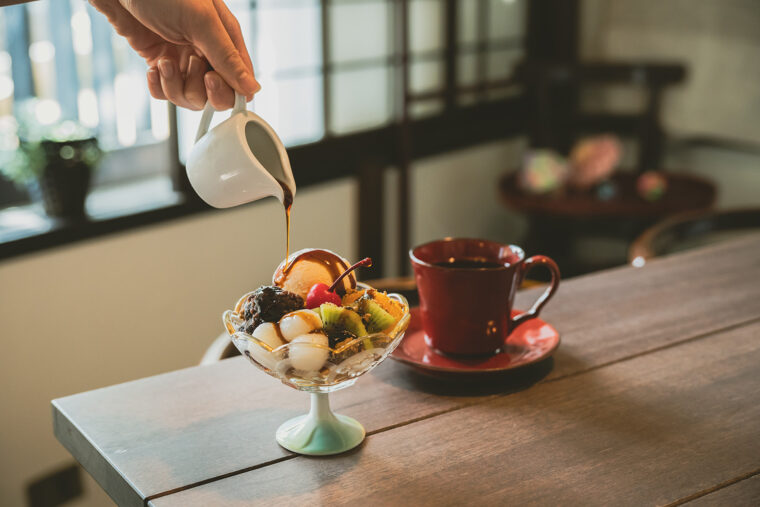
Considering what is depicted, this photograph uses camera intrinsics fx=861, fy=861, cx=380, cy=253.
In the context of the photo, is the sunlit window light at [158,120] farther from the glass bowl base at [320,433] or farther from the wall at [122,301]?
the glass bowl base at [320,433]

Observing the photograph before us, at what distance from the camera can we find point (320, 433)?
871 millimetres

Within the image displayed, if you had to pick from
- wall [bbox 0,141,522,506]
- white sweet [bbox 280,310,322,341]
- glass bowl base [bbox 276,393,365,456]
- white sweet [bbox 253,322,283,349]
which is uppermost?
white sweet [bbox 280,310,322,341]

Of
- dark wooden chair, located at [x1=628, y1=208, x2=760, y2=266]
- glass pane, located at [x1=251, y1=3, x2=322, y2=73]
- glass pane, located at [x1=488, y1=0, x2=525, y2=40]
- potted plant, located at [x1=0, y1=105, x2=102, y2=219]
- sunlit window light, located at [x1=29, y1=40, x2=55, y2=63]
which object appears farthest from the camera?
glass pane, located at [x1=488, y1=0, x2=525, y2=40]

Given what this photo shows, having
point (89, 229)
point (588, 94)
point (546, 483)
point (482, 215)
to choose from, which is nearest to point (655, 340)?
point (546, 483)

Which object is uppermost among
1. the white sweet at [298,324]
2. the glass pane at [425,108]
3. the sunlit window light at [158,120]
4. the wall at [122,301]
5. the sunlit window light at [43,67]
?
the sunlit window light at [43,67]

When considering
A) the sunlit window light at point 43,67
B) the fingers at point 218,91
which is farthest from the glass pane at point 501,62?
the fingers at point 218,91

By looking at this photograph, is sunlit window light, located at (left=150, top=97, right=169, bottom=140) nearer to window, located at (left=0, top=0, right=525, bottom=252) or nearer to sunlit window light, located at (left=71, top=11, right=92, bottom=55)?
window, located at (left=0, top=0, right=525, bottom=252)

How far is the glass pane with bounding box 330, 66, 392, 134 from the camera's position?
2975 mm

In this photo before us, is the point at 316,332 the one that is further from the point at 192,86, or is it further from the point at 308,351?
the point at 192,86

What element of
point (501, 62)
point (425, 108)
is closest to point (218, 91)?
point (425, 108)

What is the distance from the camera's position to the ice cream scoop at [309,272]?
90 cm

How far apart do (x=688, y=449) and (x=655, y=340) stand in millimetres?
282

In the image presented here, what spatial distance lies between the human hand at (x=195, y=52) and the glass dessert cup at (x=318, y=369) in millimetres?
287

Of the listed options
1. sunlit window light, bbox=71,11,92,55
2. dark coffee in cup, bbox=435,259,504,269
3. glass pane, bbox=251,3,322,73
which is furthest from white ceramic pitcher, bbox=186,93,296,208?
glass pane, bbox=251,3,322,73
